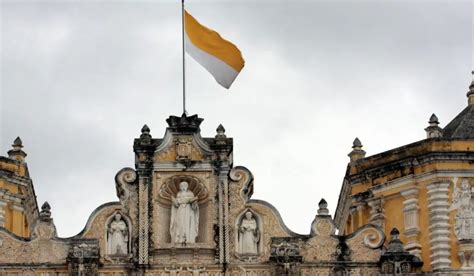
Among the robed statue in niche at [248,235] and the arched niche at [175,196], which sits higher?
the arched niche at [175,196]

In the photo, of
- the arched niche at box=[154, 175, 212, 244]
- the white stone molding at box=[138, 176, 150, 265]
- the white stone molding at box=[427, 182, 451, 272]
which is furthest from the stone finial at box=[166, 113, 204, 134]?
the white stone molding at box=[427, 182, 451, 272]

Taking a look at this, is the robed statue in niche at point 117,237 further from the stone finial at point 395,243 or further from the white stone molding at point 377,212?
the white stone molding at point 377,212

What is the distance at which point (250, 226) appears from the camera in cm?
4875

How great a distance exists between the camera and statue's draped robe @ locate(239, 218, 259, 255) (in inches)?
1911

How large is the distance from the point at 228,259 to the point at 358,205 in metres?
7.38

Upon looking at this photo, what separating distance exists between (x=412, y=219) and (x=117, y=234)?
945 cm

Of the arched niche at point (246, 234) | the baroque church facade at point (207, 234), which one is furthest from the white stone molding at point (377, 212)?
the arched niche at point (246, 234)

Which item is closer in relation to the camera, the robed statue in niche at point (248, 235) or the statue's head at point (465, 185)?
the robed statue in niche at point (248, 235)

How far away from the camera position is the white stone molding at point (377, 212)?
52.7m

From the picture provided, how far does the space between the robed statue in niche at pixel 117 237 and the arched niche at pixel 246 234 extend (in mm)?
3225

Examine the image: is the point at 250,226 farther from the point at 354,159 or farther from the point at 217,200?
the point at 354,159

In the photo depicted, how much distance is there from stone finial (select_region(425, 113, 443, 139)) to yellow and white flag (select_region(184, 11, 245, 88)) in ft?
22.4

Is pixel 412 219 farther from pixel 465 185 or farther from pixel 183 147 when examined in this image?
pixel 183 147

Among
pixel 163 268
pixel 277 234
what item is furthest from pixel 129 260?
pixel 277 234
